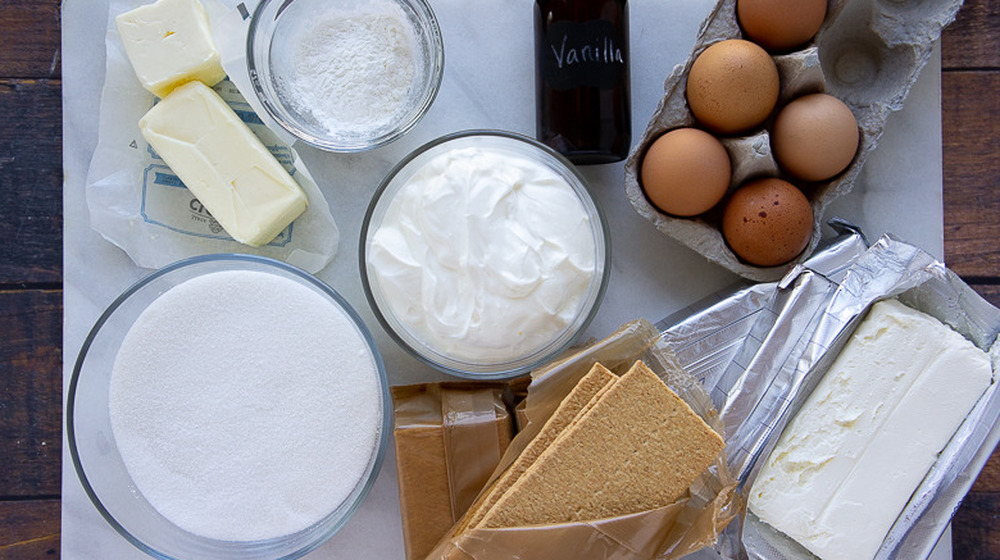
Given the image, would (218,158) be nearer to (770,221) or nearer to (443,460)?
(443,460)

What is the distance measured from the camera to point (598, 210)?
118 cm

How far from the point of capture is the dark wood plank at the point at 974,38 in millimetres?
1302

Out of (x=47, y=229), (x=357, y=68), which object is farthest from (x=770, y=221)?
(x=47, y=229)

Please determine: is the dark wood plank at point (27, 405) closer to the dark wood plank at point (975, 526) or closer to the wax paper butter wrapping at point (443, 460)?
the wax paper butter wrapping at point (443, 460)

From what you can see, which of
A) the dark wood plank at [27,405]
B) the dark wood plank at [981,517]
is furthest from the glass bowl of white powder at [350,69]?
the dark wood plank at [981,517]

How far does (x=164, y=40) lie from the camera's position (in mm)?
1166

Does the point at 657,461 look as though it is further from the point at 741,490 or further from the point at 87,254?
the point at 87,254

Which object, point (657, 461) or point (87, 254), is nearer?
point (657, 461)

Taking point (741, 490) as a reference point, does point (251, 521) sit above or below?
below

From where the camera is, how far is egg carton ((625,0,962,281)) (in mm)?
1142

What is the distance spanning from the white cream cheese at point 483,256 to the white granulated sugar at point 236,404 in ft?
0.48

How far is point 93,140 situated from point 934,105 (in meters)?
1.49

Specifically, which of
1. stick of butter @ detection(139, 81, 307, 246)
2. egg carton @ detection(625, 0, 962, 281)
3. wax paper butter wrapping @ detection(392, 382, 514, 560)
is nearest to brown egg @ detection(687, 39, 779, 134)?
egg carton @ detection(625, 0, 962, 281)

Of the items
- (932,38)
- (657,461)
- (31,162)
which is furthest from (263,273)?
(932,38)
